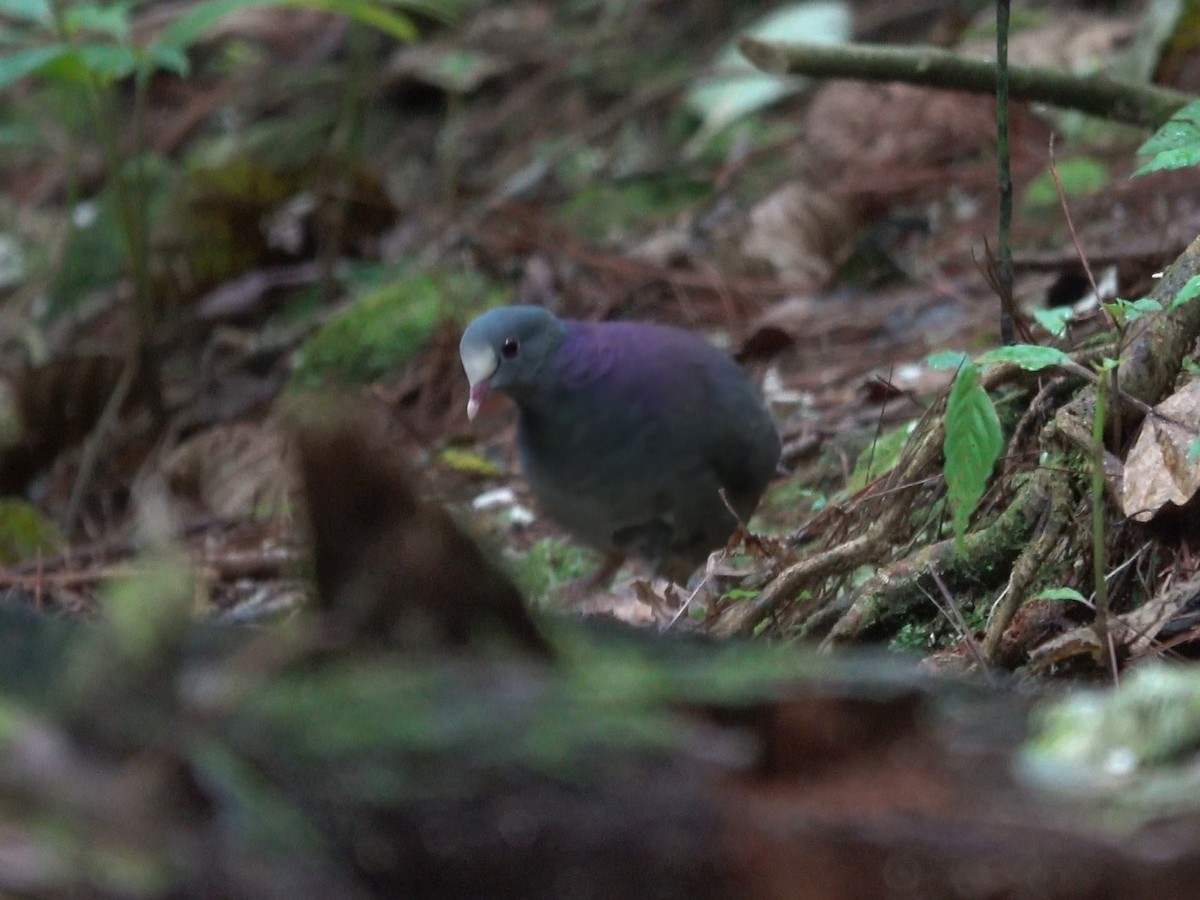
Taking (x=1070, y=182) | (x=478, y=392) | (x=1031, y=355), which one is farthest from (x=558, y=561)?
(x=1031, y=355)

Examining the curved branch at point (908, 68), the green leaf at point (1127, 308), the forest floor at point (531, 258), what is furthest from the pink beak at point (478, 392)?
the green leaf at point (1127, 308)

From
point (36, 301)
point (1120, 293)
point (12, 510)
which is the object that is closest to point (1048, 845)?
point (1120, 293)

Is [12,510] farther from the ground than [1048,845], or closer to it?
closer to it

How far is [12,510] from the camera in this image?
14.5 ft

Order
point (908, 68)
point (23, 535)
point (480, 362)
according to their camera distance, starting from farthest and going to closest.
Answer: point (23, 535)
point (480, 362)
point (908, 68)

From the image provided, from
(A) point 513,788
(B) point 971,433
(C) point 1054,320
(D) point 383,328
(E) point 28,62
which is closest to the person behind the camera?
(A) point 513,788

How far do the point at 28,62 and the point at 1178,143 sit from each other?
9.84 feet

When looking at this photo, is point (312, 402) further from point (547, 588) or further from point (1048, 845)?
point (547, 588)

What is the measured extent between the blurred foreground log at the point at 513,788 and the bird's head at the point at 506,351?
2512 mm

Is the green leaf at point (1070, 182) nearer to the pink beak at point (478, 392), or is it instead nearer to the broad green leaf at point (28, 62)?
the pink beak at point (478, 392)

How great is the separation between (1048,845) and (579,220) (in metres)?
5.94

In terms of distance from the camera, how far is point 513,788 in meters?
1.07

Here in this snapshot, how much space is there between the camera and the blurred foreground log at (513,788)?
1018 millimetres

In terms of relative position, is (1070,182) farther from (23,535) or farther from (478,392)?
(23,535)
